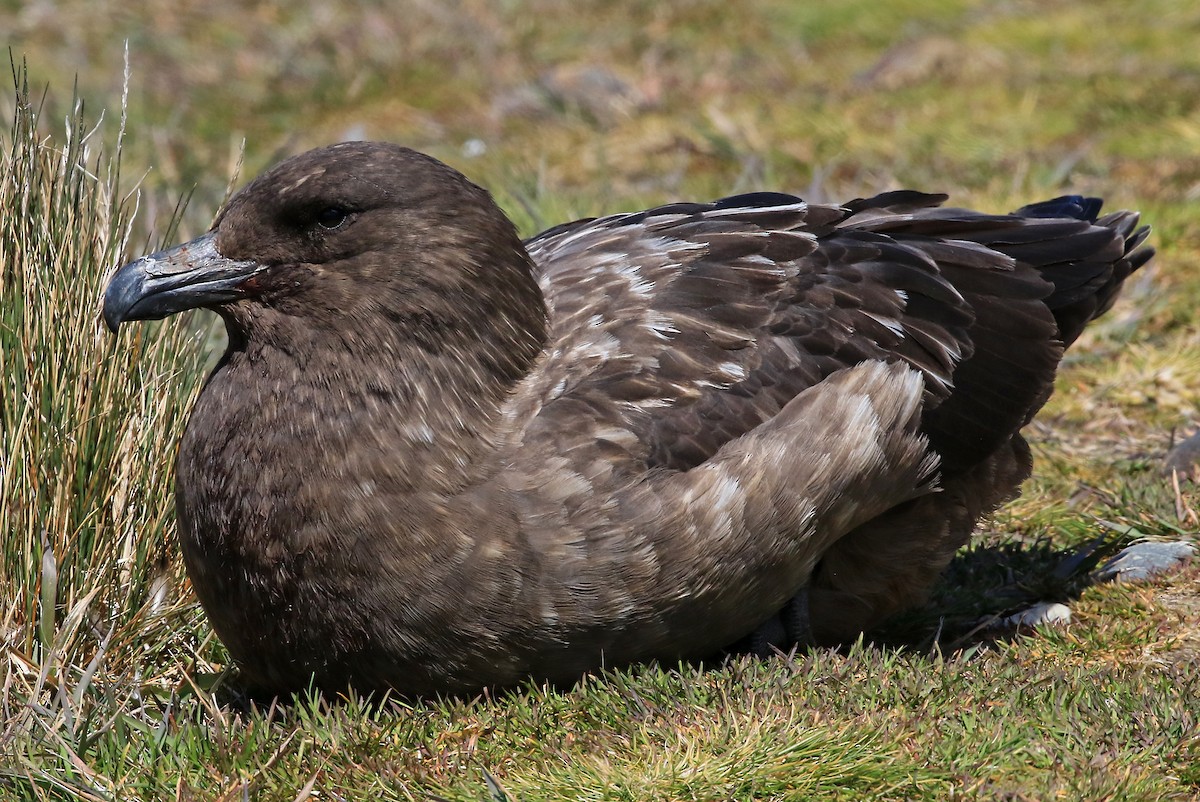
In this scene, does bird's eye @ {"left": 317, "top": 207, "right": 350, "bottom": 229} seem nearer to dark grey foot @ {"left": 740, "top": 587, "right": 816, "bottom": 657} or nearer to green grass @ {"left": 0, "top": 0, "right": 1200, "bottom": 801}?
green grass @ {"left": 0, "top": 0, "right": 1200, "bottom": 801}

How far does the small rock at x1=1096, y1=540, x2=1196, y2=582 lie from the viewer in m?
4.35

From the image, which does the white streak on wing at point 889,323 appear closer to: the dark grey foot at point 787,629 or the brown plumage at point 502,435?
the brown plumage at point 502,435

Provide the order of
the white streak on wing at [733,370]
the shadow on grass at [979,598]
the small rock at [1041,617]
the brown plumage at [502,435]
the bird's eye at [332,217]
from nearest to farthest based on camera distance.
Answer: the brown plumage at [502,435], the bird's eye at [332,217], the white streak on wing at [733,370], the shadow on grass at [979,598], the small rock at [1041,617]

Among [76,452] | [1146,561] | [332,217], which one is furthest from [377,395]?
[1146,561]

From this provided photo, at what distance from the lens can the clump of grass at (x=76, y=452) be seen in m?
3.73

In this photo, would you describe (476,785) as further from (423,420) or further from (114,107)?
(114,107)

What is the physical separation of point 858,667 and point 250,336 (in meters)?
1.64

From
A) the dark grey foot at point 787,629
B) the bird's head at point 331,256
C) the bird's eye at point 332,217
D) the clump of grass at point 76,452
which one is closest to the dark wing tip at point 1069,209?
the dark grey foot at point 787,629

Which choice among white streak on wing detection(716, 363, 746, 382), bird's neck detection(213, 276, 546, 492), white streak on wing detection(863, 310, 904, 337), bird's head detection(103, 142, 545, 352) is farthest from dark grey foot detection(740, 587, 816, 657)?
bird's head detection(103, 142, 545, 352)

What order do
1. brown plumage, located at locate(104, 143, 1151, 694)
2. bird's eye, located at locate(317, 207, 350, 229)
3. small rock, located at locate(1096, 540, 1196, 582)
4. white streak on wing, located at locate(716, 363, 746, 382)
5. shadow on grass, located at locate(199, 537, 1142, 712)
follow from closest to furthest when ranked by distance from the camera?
brown plumage, located at locate(104, 143, 1151, 694), bird's eye, located at locate(317, 207, 350, 229), white streak on wing, located at locate(716, 363, 746, 382), shadow on grass, located at locate(199, 537, 1142, 712), small rock, located at locate(1096, 540, 1196, 582)

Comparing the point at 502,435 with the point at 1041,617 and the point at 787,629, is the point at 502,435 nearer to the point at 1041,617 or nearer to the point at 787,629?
the point at 787,629

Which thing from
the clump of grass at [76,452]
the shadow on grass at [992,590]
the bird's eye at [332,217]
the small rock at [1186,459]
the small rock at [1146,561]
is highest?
the bird's eye at [332,217]

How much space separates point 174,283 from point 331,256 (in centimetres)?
37

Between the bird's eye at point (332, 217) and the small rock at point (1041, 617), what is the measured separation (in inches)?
82.6
